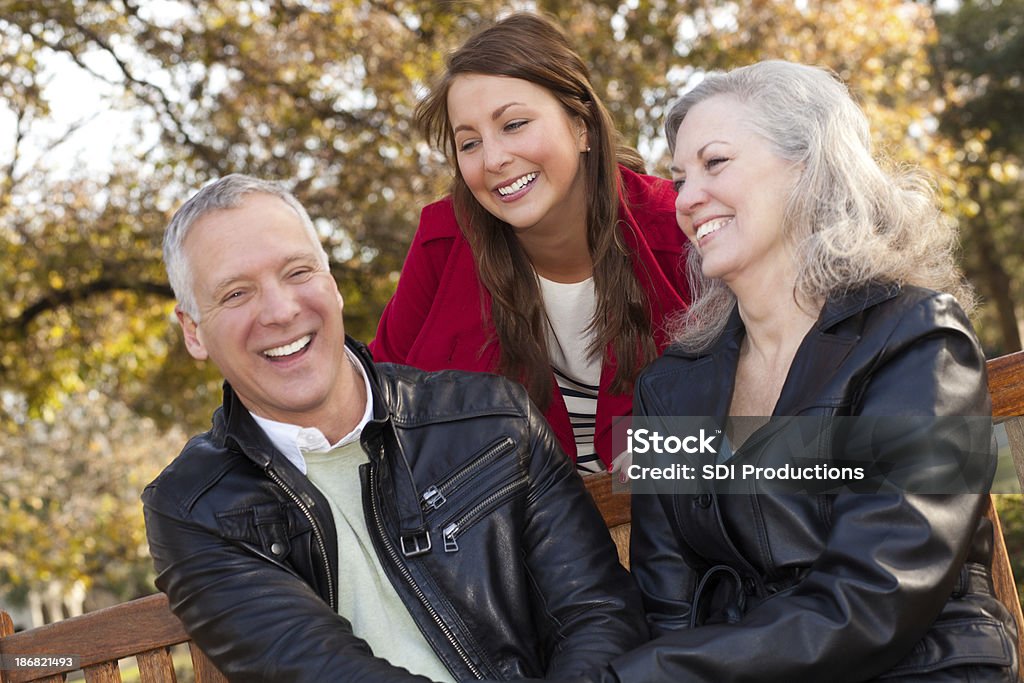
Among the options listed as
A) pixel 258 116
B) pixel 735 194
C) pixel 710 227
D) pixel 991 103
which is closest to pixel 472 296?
pixel 710 227

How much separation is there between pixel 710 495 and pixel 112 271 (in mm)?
7297

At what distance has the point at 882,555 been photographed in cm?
226

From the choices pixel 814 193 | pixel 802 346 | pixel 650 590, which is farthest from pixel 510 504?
pixel 814 193

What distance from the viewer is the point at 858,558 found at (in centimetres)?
228

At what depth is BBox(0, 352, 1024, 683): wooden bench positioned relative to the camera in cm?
304

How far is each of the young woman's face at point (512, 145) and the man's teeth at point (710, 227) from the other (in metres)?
1.00

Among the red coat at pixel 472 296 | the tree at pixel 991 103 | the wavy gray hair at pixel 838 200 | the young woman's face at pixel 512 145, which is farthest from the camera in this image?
the tree at pixel 991 103

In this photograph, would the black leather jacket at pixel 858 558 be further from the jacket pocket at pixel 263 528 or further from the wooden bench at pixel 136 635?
the jacket pocket at pixel 263 528

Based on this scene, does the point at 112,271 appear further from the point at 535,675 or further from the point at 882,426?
the point at 882,426

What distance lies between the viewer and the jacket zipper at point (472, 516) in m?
2.81

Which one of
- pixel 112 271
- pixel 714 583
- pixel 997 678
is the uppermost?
pixel 112 271

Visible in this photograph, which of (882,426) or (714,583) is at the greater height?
(882,426)

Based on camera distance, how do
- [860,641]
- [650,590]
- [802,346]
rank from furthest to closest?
[650,590] < [802,346] < [860,641]

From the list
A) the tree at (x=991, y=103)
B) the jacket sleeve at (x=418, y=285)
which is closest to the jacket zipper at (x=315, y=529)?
the jacket sleeve at (x=418, y=285)
